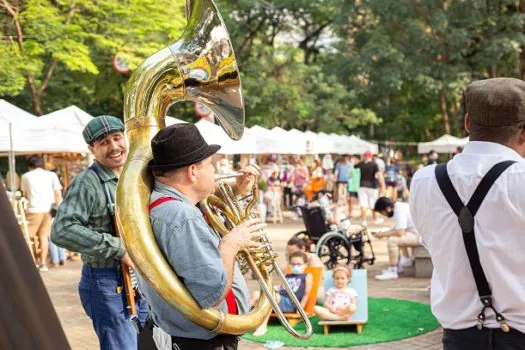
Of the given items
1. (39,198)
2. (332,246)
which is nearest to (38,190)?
(39,198)

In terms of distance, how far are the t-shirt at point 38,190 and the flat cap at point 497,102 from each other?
328 inches

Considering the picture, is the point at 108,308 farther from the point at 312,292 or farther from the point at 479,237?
the point at 312,292

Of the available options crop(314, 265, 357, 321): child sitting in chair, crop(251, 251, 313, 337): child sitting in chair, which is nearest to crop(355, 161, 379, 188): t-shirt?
crop(251, 251, 313, 337): child sitting in chair

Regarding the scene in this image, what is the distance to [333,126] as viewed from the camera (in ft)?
104

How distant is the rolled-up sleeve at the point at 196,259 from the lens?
2268 mm

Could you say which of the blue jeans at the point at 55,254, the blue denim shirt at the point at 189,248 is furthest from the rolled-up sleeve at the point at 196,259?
the blue jeans at the point at 55,254

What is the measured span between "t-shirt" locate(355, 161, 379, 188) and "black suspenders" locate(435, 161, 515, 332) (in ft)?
42.3

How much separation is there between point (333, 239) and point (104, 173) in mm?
6431

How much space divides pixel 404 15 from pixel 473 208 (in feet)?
78.5

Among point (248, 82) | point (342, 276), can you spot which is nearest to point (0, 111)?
point (342, 276)

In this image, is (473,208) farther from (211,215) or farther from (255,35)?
(255,35)

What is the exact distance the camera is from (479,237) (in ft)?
6.82

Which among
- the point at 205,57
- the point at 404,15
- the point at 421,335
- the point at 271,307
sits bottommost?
the point at 421,335

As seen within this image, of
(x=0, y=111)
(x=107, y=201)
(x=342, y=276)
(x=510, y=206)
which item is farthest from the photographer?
(x=0, y=111)
